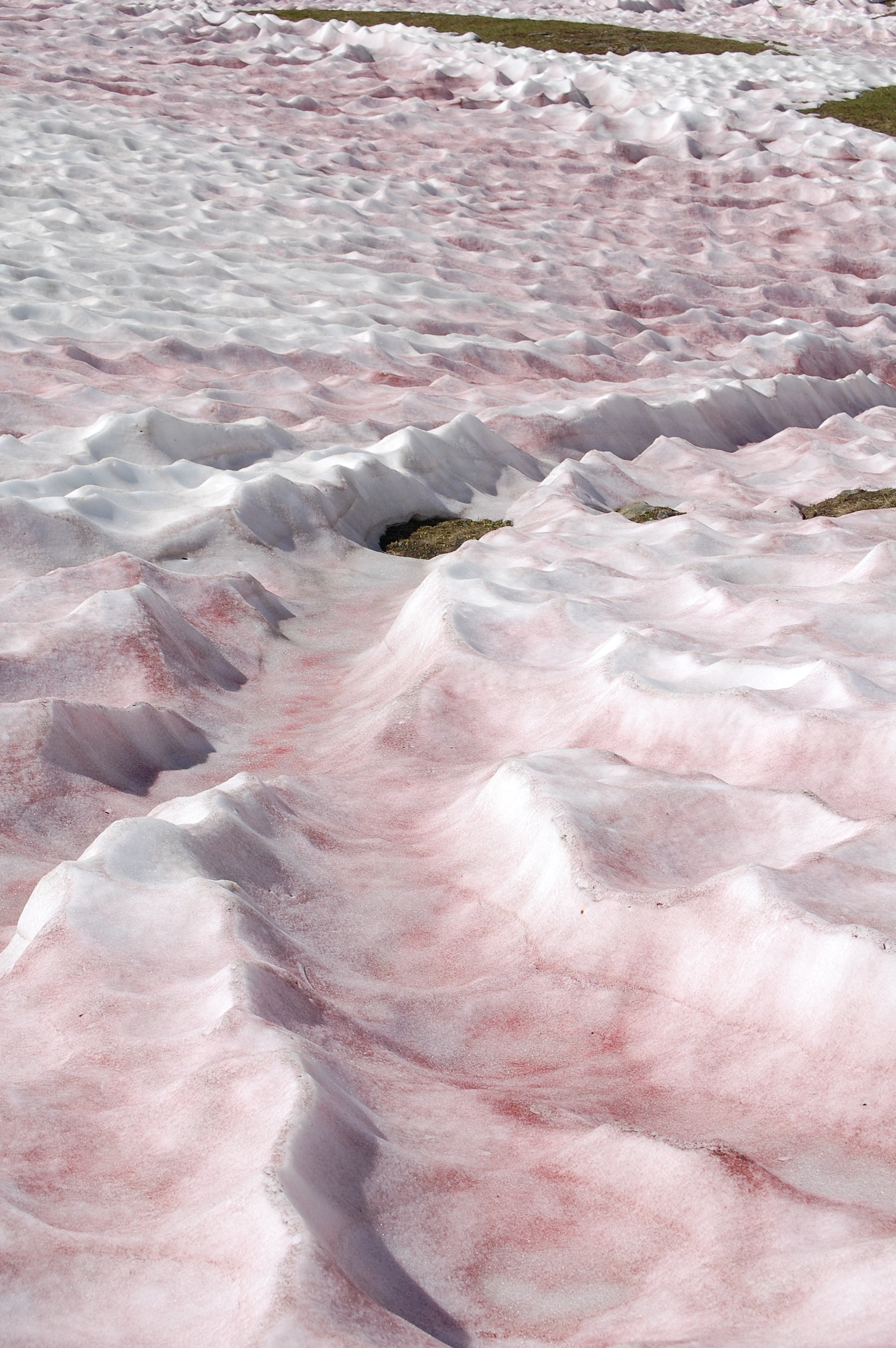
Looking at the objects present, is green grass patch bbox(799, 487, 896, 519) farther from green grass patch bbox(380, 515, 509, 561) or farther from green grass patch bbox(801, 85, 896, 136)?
green grass patch bbox(801, 85, 896, 136)

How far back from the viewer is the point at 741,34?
24.6m

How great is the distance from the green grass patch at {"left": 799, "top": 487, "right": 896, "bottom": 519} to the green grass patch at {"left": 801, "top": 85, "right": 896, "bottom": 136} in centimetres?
1153

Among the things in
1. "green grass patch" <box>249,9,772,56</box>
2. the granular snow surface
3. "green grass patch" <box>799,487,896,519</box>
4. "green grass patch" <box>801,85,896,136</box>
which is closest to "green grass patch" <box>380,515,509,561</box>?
the granular snow surface

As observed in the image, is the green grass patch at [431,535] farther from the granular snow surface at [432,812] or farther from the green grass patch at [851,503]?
the green grass patch at [851,503]

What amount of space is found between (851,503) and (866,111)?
44.9 feet

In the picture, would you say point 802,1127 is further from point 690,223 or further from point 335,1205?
point 690,223

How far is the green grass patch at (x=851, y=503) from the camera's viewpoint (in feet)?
23.4

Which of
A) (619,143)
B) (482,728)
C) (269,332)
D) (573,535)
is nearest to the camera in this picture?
(482,728)

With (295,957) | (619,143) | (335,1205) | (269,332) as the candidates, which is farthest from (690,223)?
(335,1205)

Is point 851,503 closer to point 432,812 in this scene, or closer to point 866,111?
point 432,812

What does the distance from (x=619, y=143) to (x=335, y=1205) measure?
15.7 meters

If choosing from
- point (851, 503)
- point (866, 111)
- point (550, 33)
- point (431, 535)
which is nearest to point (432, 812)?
point (431, 535)

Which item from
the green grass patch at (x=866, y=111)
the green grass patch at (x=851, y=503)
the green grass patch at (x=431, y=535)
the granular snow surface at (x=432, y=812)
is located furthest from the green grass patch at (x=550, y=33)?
the green grass patch at (x=431, y=535)

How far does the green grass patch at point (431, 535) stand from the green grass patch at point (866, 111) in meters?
12.5
